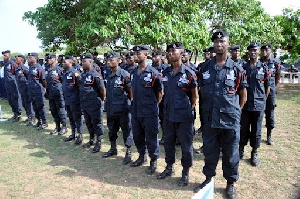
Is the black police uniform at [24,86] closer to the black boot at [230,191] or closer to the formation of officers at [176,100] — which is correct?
the formation of officers at [176,100]

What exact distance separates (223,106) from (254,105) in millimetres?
1391

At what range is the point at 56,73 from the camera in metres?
6.66

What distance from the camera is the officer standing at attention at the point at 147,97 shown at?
14.2 feet

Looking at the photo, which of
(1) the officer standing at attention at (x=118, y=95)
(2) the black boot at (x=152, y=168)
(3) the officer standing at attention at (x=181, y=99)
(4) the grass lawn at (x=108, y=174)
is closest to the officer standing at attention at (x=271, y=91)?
(4) the grass lawn at (x=108, y=174)

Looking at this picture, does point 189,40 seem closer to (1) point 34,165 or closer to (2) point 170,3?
(2) point 170,3

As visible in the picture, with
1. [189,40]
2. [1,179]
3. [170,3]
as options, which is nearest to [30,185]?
[1,179]

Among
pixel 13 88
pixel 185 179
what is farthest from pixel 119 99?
pixel 13 88

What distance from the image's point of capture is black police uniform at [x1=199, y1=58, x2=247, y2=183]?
3402mm

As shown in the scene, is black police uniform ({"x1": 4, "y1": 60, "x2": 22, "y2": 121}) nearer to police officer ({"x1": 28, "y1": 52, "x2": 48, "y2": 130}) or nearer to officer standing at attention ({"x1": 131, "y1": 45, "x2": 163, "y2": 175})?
police officer ({"x1": 28, "y1": 52, "x2": 48, "y2": 130})

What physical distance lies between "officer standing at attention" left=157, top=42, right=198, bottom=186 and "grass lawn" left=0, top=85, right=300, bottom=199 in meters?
0.54

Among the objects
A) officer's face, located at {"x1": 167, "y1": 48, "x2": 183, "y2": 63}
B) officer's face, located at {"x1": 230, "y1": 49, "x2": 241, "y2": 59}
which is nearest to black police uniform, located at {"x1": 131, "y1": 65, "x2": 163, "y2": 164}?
officer's face, located at {"x1": 167, "y1": 48, "x2": 183, "y2": 63}

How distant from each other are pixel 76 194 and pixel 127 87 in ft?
6.51

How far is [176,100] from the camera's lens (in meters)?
3.88

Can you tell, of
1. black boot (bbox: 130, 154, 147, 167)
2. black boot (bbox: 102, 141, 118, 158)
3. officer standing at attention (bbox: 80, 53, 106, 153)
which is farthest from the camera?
officer standing at attention (bbox: 80, 53, 106, 153)
